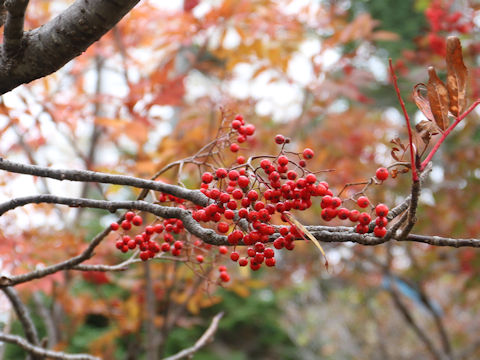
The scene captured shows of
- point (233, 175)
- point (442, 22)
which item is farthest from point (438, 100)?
point (442, 22)

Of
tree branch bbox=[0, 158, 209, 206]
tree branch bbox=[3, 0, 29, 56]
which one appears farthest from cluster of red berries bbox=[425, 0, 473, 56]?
tree branch bbox=[3, 0, 29, 56]

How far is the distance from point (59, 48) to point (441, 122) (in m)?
0.71

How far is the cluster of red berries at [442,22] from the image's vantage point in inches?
117

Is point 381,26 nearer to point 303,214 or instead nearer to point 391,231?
point 303,214

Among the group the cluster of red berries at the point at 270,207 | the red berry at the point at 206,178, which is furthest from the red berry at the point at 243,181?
the red berry at the point at 206,178

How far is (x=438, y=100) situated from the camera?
0.79 meters

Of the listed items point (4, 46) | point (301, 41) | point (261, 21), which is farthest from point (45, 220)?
point (4, 46)

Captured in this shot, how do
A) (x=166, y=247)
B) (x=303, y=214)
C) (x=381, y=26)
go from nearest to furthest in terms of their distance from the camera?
(x=166, y=247) < (x=303, y=214) < (x=381, y=26)

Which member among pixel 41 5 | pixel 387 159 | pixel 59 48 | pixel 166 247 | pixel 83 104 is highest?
pixel 41 5

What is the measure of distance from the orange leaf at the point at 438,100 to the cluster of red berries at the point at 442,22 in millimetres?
2491

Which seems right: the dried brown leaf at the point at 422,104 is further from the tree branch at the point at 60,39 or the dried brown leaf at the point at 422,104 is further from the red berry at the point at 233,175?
the tree branch at the point at 60,39

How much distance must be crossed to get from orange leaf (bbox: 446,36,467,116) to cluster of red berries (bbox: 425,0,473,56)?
2.48 metres

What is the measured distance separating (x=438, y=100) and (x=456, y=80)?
0.15ft

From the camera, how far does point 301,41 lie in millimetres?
3195
